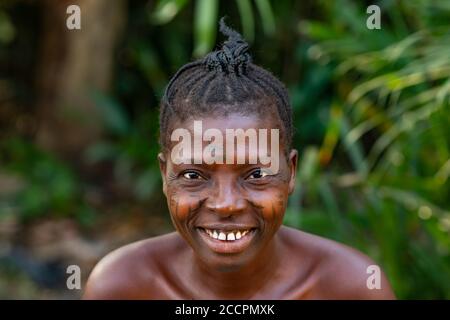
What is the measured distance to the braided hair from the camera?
1920mm

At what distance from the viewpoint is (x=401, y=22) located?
4055mm

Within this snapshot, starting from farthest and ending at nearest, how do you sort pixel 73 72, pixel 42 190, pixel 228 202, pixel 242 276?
pixel 73 72 → pixel 42 190 → pixel 242 276 → pixel 228 202

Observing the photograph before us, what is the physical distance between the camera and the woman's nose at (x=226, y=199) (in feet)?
6.18

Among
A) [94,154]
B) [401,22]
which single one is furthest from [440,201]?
[94,154]

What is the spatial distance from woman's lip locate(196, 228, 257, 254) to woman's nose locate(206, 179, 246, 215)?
7 cm

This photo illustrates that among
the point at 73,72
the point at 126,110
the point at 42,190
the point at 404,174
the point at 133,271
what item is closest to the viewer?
the point at 133,271

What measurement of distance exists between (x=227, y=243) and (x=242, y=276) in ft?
0.56

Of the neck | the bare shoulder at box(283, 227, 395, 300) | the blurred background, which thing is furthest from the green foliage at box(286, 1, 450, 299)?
the neck

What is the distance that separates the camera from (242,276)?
208cm

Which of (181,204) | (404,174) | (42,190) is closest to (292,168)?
(181,204)

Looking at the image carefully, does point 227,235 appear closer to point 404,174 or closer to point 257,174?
point 257,174
